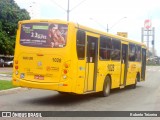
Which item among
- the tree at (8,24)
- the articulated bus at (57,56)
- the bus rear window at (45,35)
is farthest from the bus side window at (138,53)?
the tree at (8,24)

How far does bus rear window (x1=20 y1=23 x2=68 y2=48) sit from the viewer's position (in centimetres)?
1420

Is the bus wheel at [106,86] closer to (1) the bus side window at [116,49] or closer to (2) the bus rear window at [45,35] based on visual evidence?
(1) the bus side window at [116,49]

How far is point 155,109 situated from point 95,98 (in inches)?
152

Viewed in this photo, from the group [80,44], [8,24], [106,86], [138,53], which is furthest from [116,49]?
[8,24]

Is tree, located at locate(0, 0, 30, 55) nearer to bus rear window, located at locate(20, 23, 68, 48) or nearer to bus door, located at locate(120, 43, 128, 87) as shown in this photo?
bus door, located at locate(120, 43, 128, 87)

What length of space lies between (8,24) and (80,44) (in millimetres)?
43415

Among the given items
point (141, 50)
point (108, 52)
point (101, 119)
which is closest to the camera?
A: point (101, 119)

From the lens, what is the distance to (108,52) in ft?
57.9

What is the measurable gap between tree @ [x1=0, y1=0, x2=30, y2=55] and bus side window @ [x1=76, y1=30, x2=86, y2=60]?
1572 inches

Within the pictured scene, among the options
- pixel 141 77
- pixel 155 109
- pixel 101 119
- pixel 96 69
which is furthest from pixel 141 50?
pixel 101 119

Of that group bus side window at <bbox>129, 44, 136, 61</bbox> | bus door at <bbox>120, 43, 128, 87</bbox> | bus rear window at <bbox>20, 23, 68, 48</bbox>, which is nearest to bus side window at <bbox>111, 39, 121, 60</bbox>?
bus door at <bbox>120, 43, 128, 87</bbox>

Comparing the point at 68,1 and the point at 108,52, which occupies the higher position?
the point at 68,1

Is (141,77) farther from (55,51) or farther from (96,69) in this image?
(55,51)

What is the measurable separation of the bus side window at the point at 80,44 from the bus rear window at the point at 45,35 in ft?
1.98
